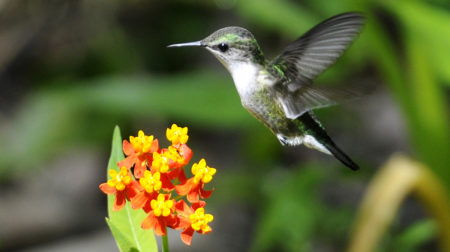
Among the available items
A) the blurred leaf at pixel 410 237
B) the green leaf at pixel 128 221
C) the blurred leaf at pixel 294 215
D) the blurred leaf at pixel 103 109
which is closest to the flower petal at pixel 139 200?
the green leaf at pixel 128 221

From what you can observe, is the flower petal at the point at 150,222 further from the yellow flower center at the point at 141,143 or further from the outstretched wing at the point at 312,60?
the outstretched wing at the point at 312,60

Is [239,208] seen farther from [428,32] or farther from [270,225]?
[428,32]

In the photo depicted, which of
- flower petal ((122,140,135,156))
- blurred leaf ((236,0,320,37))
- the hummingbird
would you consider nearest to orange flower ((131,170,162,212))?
flower petal ((122,140,135,156))

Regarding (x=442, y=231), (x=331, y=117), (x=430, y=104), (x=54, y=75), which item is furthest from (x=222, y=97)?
(x=54, y=75)

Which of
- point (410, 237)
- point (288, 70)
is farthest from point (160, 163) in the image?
point (410, 237)

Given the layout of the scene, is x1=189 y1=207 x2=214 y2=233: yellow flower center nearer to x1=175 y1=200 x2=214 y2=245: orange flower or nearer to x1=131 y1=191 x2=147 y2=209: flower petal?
x1=175 y1=200 x2=214 y2=245: orange flower

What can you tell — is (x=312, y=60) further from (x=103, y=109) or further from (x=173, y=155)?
(x=103, y=109)

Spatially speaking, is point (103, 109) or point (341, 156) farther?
Answer: point (103, 109)
